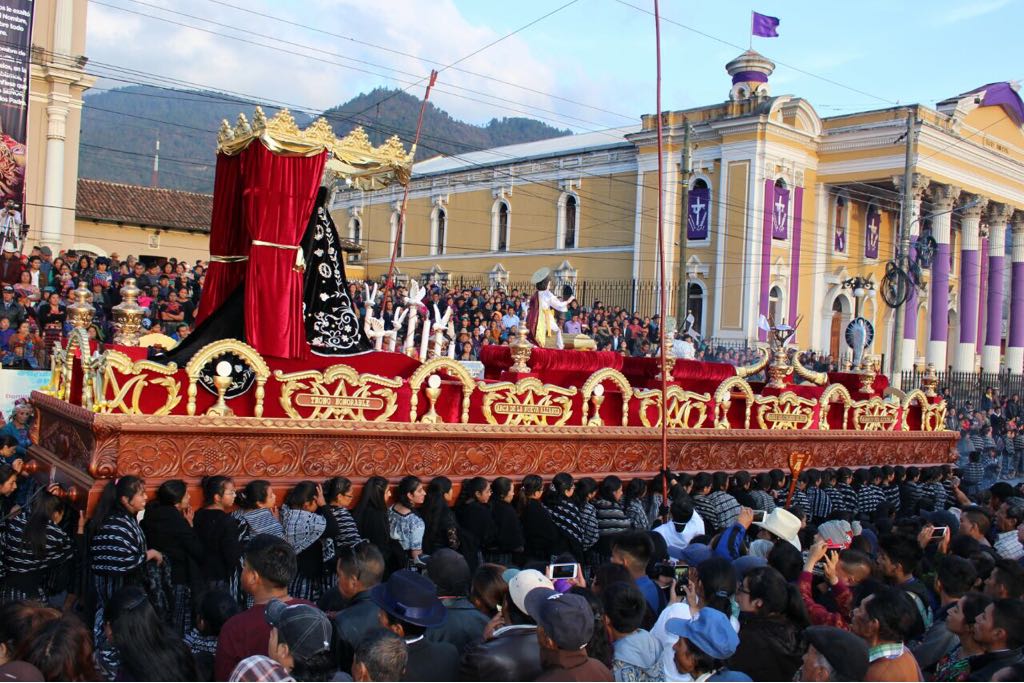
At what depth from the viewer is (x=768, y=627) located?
402cm

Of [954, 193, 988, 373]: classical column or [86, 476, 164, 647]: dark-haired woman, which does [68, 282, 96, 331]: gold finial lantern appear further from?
[954, 193, 988, 373]: classical column

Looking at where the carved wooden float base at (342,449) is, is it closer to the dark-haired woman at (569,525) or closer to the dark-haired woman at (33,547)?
the dark-haired woman at (33,547)

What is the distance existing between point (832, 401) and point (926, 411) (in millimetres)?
2593

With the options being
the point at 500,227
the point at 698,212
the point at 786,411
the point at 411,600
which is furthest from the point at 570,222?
the point at 411,600

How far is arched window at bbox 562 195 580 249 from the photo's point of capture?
117 ft

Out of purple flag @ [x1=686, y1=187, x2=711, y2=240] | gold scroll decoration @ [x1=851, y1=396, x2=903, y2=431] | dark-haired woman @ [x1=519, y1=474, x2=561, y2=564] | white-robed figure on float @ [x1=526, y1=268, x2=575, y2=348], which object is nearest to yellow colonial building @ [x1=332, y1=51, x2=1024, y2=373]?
purple flag @ [x1=686, y1=187, x2=711, y2=240]

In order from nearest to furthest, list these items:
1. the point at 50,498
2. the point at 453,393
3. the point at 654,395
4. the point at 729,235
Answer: the point at 50,498
the point at 453,393
the point at 654,395
the point at 729,235

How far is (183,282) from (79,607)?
406 inches

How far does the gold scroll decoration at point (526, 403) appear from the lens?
8.48 metres

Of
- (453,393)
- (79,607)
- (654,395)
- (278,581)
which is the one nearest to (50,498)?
(79,607)

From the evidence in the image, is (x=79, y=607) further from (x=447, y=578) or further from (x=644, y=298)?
(x=644, y=298)

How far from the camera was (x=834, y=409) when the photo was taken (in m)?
12.4

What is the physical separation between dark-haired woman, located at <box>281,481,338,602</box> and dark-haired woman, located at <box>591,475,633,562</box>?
2.22 metres

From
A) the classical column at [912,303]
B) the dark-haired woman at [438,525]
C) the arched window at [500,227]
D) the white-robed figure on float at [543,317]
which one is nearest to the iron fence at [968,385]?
the classical column at [912,303]
